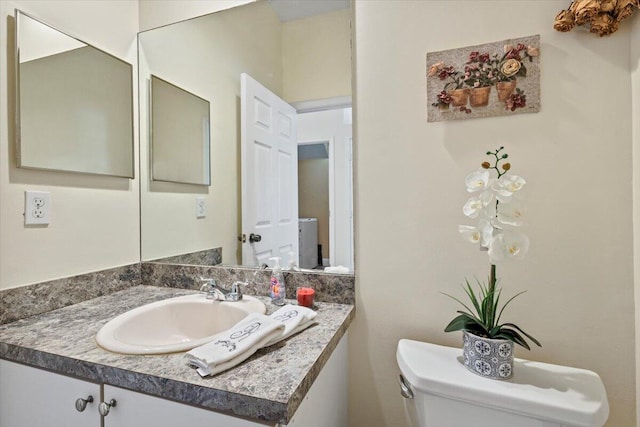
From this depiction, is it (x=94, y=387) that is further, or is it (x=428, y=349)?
(x=428, y=349)

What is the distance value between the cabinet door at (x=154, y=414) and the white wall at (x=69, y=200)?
0.59 metres

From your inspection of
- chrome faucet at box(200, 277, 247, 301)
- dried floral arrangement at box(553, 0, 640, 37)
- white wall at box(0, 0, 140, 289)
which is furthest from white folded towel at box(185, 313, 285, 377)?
dried floral arrangement at box(553, 0, 640, 37)

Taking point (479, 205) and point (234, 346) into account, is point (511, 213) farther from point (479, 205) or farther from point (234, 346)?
point (234, 346)

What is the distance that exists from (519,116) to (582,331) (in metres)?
0.66

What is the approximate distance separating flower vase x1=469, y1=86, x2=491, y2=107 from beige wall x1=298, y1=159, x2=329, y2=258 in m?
0.53

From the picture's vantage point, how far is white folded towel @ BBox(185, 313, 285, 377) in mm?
623

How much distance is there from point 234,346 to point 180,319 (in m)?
0.53

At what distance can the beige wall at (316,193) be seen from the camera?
1156mm

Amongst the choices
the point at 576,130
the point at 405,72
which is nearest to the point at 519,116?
the point at 576,130

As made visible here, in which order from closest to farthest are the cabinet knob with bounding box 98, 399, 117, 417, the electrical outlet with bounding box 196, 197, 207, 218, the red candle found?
the cabinet knob with bounding box 98, 399, 117, 417 < the red candle < the electrical outlet with bounding box 196, 197, 207, 218

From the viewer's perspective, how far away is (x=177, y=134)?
143cm

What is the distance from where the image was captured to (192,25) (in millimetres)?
1348

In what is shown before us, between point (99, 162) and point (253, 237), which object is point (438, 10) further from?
point (99, 162)

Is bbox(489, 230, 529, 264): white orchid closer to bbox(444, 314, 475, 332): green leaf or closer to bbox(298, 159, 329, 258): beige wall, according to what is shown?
bbox(444, 314, 475, 332): green leaf
